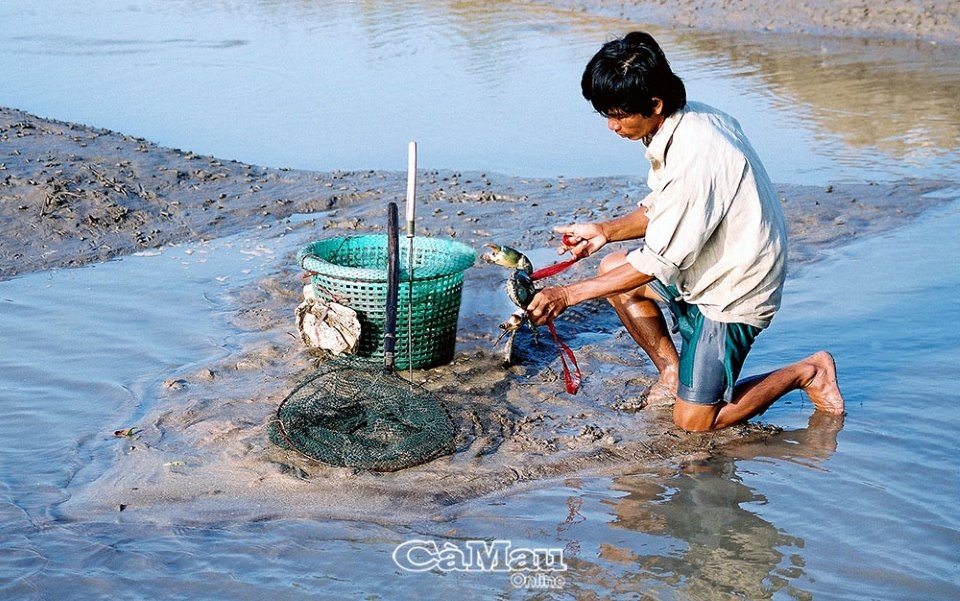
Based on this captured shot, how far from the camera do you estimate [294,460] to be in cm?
433

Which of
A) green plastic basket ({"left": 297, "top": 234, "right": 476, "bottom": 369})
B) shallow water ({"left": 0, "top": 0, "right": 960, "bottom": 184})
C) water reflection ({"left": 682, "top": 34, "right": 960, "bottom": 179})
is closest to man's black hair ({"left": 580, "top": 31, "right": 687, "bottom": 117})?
green plastic basket ({"left": 297, "top": 234, "right": 476, "bottom": 369})

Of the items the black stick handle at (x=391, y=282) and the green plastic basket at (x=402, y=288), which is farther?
the green plastic basket at (x=402, y=288)

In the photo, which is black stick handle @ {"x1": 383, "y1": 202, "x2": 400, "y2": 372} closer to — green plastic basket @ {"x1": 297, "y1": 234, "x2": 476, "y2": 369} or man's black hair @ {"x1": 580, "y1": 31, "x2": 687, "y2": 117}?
green plastic basket @ {"x1": 297, "y1": 234, "x2": 476, "y2": 369}

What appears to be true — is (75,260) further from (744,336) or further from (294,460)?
(744,336)

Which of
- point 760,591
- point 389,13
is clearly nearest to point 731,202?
point 760,591

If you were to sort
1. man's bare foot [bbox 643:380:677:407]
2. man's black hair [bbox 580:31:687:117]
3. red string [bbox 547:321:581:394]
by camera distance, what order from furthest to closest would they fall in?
man's bare foot [bbox 643:380:677:407], red string [bbox 547:321:581:394], man's black hair [bbox 580:31:687:117]

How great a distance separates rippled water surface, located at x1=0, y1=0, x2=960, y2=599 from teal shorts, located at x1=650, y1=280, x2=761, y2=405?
295 mm

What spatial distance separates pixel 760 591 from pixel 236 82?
1083 cm

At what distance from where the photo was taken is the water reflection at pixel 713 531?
3.63 metres

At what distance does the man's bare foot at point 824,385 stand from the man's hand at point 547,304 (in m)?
1.29

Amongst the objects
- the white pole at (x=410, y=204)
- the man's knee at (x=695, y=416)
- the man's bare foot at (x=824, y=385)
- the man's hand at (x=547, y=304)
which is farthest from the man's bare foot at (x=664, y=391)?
the white pole at (x=410, y=204)

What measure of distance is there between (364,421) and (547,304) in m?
1.02

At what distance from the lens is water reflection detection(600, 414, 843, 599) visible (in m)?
3.63

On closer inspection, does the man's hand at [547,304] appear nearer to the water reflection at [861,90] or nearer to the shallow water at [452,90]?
the shallow water at [452,90]
